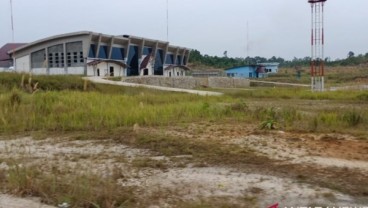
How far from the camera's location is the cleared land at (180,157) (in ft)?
15.6

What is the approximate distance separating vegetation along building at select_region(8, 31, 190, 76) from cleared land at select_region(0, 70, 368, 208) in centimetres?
3807

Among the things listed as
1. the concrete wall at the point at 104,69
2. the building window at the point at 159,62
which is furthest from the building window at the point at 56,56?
the building window at the point at 159,62

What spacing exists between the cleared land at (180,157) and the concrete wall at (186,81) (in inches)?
941

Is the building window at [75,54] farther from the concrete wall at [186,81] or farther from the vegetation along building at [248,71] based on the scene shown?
the vegetation along building at [248,71]

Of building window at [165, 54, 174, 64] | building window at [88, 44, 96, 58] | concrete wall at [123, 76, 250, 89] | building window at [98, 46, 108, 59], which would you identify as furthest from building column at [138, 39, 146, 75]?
concrete wall at [123, 76, 250, 89]

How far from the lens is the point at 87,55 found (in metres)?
50.6

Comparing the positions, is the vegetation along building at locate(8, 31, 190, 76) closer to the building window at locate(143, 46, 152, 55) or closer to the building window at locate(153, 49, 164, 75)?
the building window at locate(143, 46, 152, 55)

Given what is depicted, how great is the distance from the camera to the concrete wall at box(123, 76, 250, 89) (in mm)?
36334

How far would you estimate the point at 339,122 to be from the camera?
9.95 metres

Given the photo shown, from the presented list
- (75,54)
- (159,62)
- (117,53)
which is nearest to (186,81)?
(75,54)

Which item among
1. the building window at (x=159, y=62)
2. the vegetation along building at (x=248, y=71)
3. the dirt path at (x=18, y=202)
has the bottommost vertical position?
the dirt path at (x=18, y=202)

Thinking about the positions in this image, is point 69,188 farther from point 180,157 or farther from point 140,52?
point 140,52

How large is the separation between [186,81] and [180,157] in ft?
114

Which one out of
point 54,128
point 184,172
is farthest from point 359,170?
point 54,128
